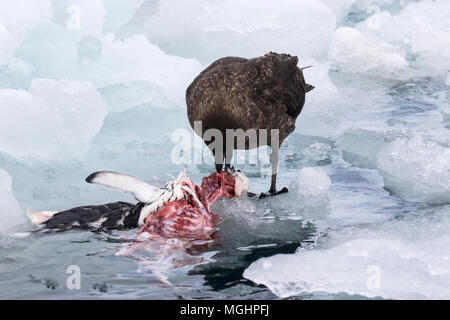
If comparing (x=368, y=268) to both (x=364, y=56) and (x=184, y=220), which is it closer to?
(x=184, y=220)

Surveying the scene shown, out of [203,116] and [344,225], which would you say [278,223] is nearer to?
[344,225]

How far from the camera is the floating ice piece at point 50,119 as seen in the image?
6863mm

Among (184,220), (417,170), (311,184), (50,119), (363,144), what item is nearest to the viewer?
(184,220)

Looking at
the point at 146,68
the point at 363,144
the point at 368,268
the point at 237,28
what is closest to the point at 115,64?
the point at 146,68

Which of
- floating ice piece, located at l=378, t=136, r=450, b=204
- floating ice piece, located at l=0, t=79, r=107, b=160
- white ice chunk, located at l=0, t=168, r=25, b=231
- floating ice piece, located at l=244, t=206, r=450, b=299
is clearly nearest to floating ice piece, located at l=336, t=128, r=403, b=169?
floating ice piece, located at l=378, t=136, r=450, b=204

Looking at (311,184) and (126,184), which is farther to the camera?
(311,184)

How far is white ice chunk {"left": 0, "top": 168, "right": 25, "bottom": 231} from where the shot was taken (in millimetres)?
4504

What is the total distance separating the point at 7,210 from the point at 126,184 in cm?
115

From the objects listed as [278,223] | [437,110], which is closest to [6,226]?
[278,223]

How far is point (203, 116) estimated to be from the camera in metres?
4.85

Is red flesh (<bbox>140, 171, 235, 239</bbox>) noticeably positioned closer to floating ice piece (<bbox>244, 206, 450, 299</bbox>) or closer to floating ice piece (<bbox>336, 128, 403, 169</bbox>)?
floating ice piece (<bbox>244, 206, 450, 299</bbox>)

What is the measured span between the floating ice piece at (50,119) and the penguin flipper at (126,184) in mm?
3028

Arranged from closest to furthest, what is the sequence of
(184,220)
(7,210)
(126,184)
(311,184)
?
(126,184), (184,220), (7,210), (311,184)

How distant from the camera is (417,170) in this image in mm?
5383
